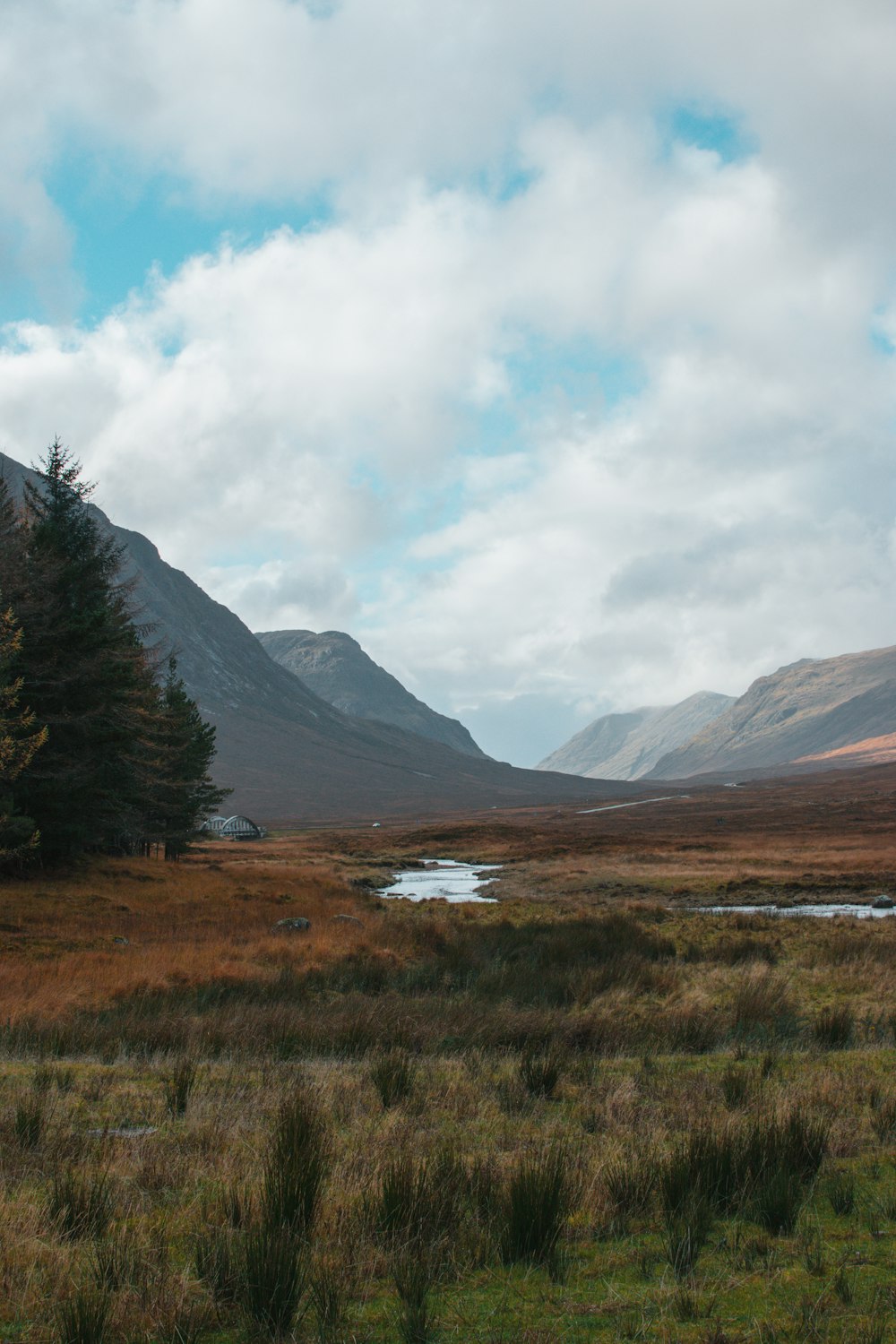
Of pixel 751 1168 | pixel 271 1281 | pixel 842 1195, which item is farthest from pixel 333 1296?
pixel 842 1195

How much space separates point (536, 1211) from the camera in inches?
215

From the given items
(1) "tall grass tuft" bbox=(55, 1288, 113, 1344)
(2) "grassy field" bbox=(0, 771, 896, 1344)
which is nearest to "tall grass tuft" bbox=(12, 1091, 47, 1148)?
(2) "grassy field" bbox=(0, 771, 896, 1344)

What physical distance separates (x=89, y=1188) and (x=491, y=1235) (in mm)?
2569

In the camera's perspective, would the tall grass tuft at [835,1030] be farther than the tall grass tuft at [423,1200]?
Yes

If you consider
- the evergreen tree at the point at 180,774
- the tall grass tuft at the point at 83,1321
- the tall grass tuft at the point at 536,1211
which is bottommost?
the tall grass tuft at the point at 536,1211

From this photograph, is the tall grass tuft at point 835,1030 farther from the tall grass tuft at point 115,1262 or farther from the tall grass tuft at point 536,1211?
the tall grass tuft at point 115,1262

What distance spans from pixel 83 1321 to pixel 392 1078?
16.8ft

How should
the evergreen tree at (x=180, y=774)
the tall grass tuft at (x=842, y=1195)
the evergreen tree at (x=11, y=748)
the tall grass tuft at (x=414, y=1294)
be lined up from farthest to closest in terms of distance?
the evergreen tree at (x=180, y=774)
the evergreen tree at (x=11, y=748)
the tall grass tuft at (x=842, y=1195)
the tall grass tuft at (x=414, y=1294)

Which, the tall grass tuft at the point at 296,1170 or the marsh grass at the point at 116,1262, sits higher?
the marsh grass at the point at 116,1262

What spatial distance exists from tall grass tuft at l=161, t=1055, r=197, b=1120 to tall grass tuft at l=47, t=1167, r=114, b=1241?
2289 mm

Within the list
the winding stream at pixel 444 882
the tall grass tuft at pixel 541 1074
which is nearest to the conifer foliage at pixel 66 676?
the winding stream at pixel 444 882

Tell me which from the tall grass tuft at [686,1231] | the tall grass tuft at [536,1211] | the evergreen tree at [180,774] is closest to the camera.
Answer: the tall grass tuft at [686,1231]

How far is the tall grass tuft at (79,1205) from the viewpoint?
17.4 feet

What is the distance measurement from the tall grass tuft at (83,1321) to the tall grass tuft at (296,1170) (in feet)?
3.30
